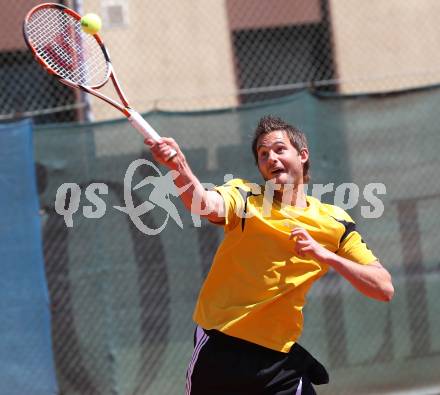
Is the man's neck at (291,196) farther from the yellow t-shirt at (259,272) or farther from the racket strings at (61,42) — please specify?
the racket strings at (61,42)

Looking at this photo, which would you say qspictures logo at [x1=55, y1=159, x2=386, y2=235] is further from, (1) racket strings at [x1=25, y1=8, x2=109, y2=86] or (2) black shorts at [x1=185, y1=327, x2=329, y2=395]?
(2) black shorts at [x1=185, y1=327, x2=329, y2=395]

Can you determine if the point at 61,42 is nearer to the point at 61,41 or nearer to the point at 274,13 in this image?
the point at 61,41

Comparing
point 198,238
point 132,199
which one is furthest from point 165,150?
point 198,238

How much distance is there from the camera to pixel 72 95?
6922 millimetres

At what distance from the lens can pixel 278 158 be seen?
330 centimetres

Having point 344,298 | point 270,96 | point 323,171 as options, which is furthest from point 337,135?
point 270,96

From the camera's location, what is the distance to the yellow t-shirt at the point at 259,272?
10.7 feet

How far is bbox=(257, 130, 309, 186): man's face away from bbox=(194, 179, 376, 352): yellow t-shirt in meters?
0.09

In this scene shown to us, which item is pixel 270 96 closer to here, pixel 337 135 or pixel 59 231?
pixel 337 135

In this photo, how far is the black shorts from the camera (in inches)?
129

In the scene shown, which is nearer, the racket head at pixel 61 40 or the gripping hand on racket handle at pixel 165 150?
the gripping hand on racket handle at pixel 165 150

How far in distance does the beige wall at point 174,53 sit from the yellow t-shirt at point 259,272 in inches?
147

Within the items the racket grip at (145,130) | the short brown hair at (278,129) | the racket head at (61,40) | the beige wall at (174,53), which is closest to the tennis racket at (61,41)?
the racket head at (61,40)

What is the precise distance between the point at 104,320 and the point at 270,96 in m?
2.89
